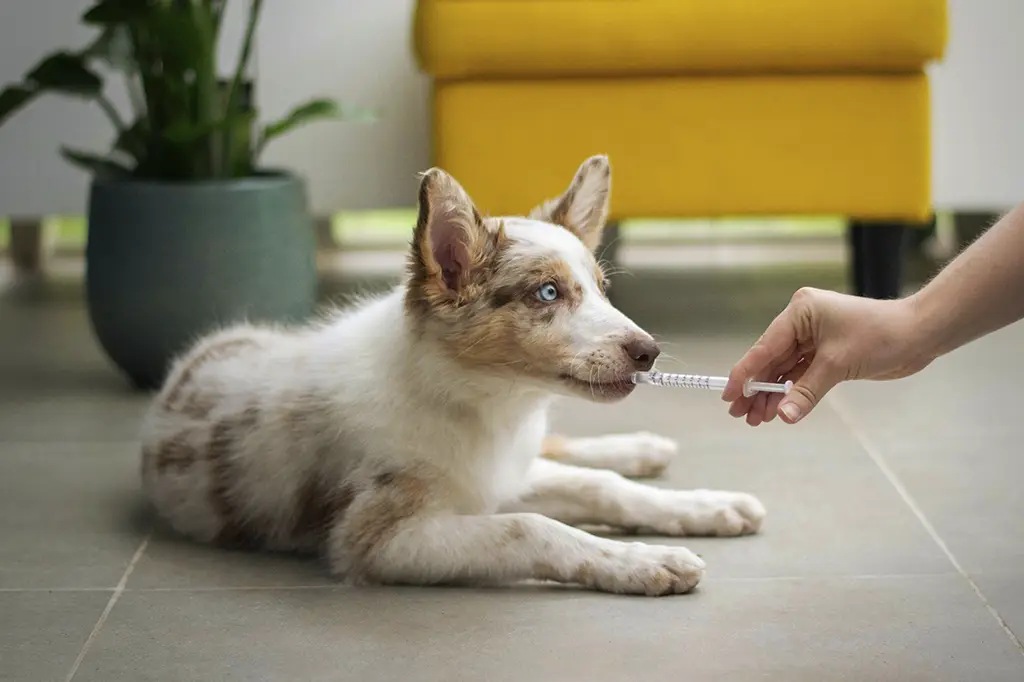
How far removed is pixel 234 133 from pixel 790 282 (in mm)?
1930

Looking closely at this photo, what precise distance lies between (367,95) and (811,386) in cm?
240

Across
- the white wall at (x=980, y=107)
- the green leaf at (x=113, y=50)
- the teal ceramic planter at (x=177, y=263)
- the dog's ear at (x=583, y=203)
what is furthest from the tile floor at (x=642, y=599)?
the white wall at (x=980, y=107)

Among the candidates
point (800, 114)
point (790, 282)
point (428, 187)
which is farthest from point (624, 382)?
point (790, 282)

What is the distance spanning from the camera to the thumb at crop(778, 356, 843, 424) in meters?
Answer: 1.64

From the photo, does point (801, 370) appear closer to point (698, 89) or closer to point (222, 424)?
point (222, 424)

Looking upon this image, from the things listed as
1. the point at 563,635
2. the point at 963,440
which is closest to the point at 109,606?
the point at 563,635

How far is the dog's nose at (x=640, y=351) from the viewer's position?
1881 mm

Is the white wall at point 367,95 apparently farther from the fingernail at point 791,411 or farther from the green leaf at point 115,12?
the fingernail at point 791,411

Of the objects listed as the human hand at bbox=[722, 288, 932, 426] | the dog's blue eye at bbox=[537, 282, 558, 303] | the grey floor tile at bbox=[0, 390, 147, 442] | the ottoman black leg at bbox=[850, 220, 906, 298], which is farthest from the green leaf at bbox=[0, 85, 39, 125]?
the ottoman black leg at bbox=[850, 220, 906, 298]

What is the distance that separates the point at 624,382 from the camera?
190cm

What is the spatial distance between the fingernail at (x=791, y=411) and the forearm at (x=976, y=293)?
168mm

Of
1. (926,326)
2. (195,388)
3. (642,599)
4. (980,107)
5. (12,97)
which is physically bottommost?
(642,599)

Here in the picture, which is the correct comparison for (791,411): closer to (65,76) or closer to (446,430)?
(446,430)

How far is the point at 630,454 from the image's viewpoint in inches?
98.3
